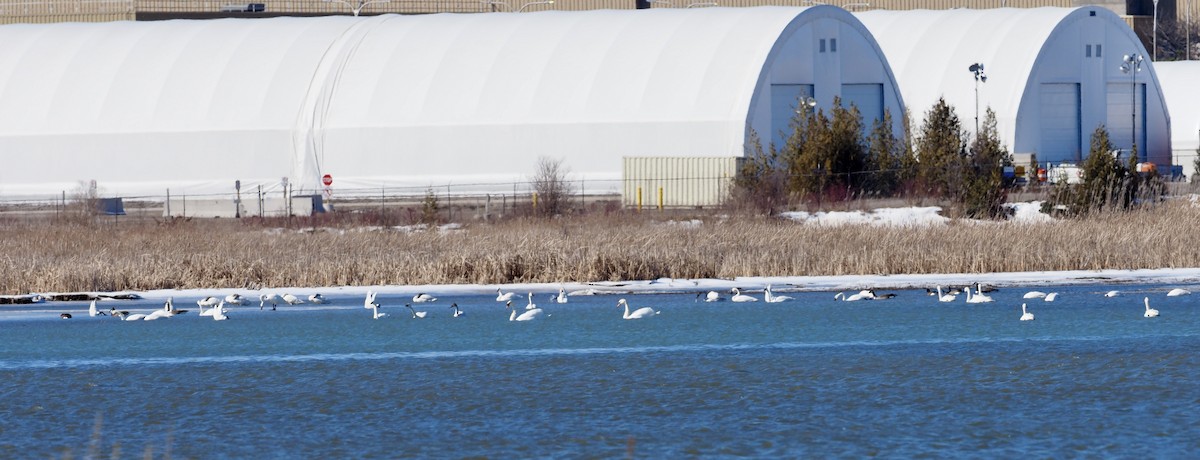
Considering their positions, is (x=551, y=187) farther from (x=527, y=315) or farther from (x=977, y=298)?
(x=527, y=315)

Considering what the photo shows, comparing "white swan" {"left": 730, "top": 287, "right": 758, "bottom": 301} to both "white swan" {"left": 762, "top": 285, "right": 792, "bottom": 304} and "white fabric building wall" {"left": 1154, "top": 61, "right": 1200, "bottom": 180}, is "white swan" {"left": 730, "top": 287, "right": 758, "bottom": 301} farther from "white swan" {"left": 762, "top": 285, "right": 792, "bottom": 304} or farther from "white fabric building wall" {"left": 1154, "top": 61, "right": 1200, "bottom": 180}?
"white fabric building wall" {"left": 1154, "top": 61, "right": 1200, "bottom": 180}

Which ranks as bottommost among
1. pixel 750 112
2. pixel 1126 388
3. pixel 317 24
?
pixel 1126 388

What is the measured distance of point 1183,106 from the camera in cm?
6906

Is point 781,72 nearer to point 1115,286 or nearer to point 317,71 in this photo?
point 317,71

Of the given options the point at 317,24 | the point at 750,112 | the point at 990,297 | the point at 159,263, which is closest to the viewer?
the point at 990,297

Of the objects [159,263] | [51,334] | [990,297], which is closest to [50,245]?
[159,263]

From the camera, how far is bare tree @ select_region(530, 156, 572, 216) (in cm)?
4231

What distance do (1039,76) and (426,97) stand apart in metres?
19.7

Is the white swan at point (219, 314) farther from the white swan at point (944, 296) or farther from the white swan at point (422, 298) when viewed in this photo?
the white swan at point (944, 296)

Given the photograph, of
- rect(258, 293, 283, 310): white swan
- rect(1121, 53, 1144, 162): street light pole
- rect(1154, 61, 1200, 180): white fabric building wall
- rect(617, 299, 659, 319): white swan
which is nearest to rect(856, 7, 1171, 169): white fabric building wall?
rect(1121, 53, 1144, 162): street light pole

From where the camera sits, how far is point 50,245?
33594 millimetres

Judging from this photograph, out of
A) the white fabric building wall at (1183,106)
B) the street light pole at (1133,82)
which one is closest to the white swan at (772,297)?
the street light pole at (1133,82)

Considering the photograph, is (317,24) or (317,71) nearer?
(317,71)

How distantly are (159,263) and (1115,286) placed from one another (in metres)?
14.2
